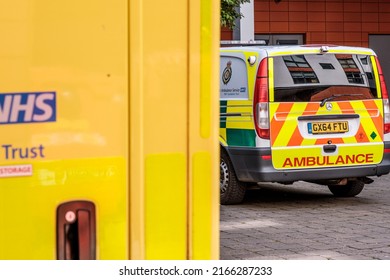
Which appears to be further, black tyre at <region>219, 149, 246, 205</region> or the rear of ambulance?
black tyre at <region>219, 149, 246, 205</region>

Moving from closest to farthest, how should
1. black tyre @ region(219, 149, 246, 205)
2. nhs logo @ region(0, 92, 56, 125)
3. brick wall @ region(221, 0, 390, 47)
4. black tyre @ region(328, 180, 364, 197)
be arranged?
nhs logo @ region(0, 92, 56, 125) < black tyre @ region(219, 149, 246, 205) < black tyre @ region(328, 180, 364, 197) < brick wall @ region(221, 0, 390, 47)

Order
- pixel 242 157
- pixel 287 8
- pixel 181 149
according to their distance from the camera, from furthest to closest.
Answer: pixel 287 8 < pixel 242 157 < pixel 181 149

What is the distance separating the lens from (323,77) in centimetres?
1143

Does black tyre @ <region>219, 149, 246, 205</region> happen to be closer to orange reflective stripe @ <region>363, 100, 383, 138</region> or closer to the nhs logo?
orange reflective stripe @ <region>363, 100, 383, 138</region>

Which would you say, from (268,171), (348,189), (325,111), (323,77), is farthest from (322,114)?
(348,189)

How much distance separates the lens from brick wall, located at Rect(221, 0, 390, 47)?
24.1 m

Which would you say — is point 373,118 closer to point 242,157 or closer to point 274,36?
point 242,157

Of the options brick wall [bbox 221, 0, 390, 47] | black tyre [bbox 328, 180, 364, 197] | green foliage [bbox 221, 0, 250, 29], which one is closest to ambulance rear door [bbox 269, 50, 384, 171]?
black tyre [bbox 328, 180, 364, 197]

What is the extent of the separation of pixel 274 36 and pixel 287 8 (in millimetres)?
746

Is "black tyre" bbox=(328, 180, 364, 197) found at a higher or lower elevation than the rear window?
lower

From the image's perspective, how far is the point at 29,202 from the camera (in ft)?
8.64

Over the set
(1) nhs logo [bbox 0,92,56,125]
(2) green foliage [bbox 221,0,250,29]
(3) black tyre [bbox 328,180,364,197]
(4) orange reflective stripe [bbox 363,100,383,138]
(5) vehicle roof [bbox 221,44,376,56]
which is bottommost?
(3) black tyre [bbox 328,180,364,197]
